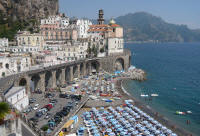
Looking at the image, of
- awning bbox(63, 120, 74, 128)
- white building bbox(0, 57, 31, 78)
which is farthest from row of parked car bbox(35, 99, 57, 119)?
Answer: white building bbox(0, 57, 31, 78)

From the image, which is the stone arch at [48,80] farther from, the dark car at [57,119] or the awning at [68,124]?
the awning at [68,124]

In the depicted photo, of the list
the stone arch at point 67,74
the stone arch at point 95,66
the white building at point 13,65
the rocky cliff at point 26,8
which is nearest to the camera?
the white building at point 13,65

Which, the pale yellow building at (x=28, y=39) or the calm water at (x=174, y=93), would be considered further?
the pale yellow building at (x=28, y=39)

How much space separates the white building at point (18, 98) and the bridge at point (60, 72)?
112 centimetres

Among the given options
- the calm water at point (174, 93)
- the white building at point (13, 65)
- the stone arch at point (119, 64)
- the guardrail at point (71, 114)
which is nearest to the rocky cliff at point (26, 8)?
the stone arch at point (119, 64)

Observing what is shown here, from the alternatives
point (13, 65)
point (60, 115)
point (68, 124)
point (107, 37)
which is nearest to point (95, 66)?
point (107, 37)

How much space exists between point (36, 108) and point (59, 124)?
1127 cm

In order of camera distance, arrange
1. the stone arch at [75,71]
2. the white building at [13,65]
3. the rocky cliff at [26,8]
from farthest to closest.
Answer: the rocky cliff at [26,8] → the stone arch at [75,71] → the white building at [13,65]

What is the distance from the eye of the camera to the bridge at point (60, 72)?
51.7 m

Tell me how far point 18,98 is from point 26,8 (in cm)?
8332

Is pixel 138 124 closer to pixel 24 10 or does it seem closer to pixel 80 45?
pixel 80 45

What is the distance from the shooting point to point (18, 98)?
44.9m

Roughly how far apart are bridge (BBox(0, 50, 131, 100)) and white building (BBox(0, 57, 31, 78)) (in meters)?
3.61

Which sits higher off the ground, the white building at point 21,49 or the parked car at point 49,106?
the white building at point 21,49
